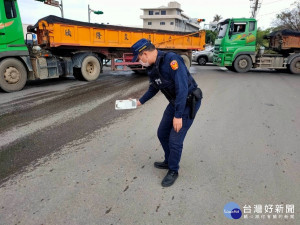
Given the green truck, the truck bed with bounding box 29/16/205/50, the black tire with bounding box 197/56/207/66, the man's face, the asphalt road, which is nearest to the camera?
the asphalt road

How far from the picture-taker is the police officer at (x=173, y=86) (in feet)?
7.48

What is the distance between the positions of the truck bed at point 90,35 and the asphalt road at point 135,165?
3.62 meters

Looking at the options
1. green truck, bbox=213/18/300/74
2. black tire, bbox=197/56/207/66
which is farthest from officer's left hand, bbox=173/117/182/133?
black tire, bbox=197/56/207/66

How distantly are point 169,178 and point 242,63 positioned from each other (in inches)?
470

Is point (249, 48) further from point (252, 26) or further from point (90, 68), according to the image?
point (90, 68)

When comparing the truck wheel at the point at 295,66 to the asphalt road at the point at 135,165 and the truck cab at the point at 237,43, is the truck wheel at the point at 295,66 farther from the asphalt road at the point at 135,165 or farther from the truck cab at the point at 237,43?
the asphalt road at the point at 135,165

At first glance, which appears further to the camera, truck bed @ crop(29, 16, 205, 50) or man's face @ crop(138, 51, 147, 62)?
truck bed @ crop(29, 16, 205, 50)

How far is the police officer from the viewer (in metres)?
2.28

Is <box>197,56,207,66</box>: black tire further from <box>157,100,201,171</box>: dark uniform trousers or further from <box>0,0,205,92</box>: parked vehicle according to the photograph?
<box>157,100,201,171</box>: dark uniform trousers

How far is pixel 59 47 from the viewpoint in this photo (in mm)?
8820

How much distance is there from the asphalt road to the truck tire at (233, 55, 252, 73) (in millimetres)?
7833

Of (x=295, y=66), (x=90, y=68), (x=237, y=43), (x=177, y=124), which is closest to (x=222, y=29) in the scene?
(x=237, y=43)

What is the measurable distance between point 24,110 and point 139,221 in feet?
14.7

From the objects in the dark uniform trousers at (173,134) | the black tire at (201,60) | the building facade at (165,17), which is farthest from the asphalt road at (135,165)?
the building facade at (165,17)
